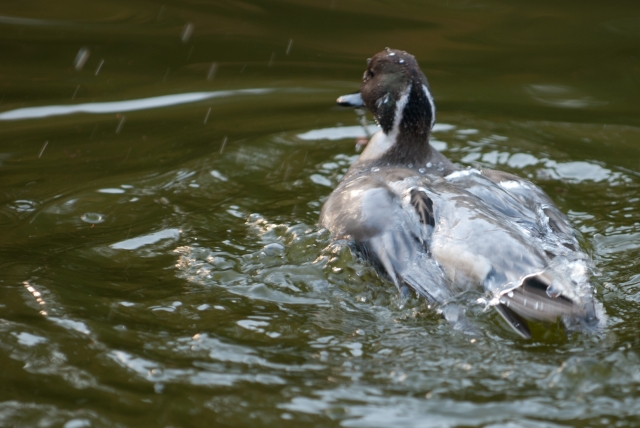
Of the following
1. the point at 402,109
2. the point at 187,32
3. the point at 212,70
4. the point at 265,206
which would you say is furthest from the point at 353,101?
the point at 187,32

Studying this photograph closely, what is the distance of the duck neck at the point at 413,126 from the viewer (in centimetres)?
609

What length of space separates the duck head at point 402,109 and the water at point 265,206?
72cm

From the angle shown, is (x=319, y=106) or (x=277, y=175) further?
(x=319, y=106)

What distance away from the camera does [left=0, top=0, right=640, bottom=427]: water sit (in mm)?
3412

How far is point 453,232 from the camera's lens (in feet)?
15.1

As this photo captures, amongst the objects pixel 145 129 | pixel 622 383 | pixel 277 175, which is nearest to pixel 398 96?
pixel 277 175

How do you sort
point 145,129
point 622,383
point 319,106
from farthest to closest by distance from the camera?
point 319,106, point 145,129, point 622,383

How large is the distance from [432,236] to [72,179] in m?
3.26

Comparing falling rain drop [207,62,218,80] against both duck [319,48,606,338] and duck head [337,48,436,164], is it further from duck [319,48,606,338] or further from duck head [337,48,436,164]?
duck [319,48,606,338]

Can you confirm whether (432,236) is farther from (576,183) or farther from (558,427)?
(576,183)

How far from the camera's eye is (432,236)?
4707 millimetres

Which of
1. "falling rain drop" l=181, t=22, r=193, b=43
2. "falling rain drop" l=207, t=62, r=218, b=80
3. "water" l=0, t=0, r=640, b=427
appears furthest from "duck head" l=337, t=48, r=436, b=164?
"falling rain drop" l=181, t=22, r=193, b=43

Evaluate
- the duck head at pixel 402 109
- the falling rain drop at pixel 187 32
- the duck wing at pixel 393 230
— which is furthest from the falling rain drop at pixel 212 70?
the duck wing at pixel 393 230

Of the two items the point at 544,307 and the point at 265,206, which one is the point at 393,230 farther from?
the point at 265,206
